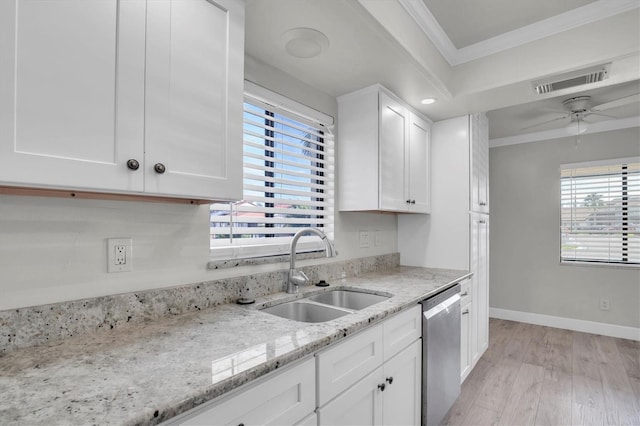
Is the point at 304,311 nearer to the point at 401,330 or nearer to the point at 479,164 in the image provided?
the point at 401,330

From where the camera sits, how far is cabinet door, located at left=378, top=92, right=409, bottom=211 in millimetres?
2119

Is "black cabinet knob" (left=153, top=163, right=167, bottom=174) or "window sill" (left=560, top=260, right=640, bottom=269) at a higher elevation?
"black cabinet knob" (left=153, top=163, right=167, bottom=174)

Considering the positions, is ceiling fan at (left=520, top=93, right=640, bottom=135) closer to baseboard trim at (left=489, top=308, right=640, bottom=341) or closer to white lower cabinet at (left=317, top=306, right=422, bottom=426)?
baseboard trim at (left=489, top=308, right=640, bottom=341)

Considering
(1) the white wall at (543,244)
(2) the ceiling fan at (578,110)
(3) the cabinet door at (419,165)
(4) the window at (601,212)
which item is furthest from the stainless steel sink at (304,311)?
(4) the window at (601,212)

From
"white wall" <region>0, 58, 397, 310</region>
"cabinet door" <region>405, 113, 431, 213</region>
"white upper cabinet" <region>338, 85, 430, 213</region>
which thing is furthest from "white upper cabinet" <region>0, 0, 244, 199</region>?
"cabinet door" <region>405, 113, 431, 213</region>

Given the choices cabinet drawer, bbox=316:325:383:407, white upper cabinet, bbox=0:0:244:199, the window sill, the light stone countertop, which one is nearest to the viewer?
the light stone countertop

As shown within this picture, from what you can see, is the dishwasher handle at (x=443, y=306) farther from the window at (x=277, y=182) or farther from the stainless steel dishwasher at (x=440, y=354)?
the window at (x=277, y=182)

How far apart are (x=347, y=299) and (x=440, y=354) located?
631mm

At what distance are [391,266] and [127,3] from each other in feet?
7.90

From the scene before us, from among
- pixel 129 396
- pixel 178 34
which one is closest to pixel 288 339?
pixel 129 396

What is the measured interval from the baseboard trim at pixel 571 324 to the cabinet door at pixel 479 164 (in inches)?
78.3

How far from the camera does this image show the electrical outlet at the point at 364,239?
8.15 ft

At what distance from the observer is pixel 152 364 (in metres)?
0.87

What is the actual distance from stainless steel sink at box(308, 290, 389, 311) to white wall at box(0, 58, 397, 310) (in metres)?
0.52
